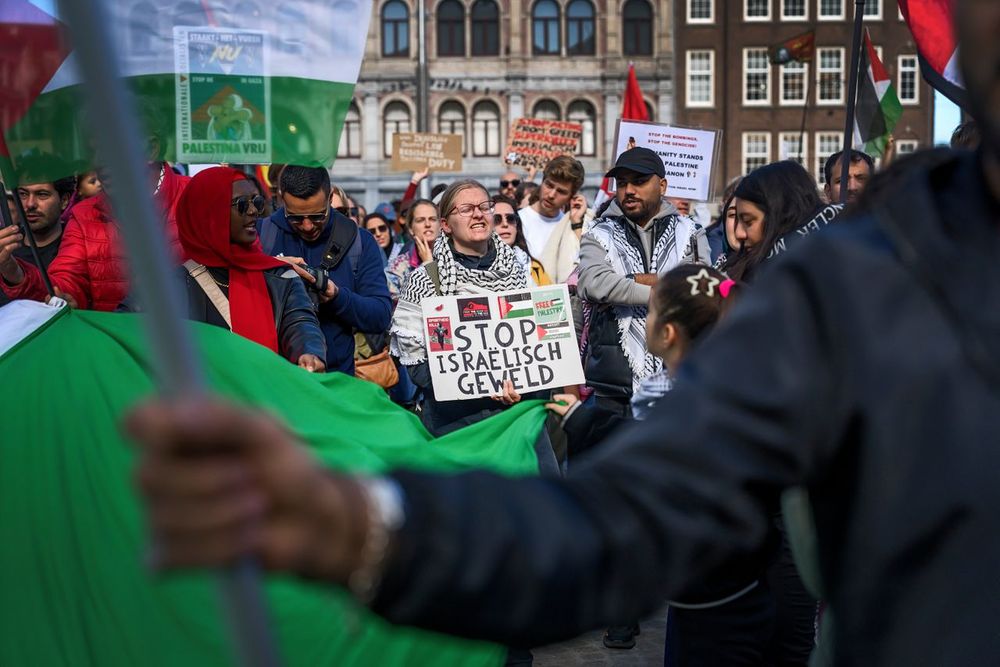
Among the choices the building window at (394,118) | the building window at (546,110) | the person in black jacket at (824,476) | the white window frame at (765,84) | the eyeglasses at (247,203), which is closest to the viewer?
A: the person in black jacket at (824,476)

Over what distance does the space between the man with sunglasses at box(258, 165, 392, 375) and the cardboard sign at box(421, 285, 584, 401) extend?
53 cm

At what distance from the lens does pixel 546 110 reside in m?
50.7

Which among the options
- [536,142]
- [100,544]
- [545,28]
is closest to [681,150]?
[536,142]

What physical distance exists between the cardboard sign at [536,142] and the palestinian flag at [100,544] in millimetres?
12946

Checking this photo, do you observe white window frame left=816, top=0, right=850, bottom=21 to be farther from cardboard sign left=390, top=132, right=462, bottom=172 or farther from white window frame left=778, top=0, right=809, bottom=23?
cardboard sign left=390, top=132, right=462, bottom=172

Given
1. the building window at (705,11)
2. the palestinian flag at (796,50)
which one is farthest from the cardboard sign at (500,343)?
the building window at (705,11)

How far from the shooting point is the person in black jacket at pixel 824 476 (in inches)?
47.7

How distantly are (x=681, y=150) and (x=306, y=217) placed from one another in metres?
5.12

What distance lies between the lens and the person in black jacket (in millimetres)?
1211

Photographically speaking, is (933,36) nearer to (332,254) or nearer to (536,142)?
(332,254)

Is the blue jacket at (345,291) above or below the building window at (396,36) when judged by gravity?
below

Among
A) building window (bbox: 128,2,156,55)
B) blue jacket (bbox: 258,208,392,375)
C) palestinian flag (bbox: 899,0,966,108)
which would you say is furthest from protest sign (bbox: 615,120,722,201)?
building window (bbox: 128,2,156,55)

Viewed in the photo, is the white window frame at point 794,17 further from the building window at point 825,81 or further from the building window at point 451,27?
the building window at point 451,27

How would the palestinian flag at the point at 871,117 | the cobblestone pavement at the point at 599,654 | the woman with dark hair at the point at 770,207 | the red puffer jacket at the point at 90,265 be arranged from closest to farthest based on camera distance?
the woman with dark hair at the point at 770,207 → the red puffer jacket at the point at 90,265 → the cobblestone pavement at the point at 599,654 → the palestinian flag at the point at 871,117
